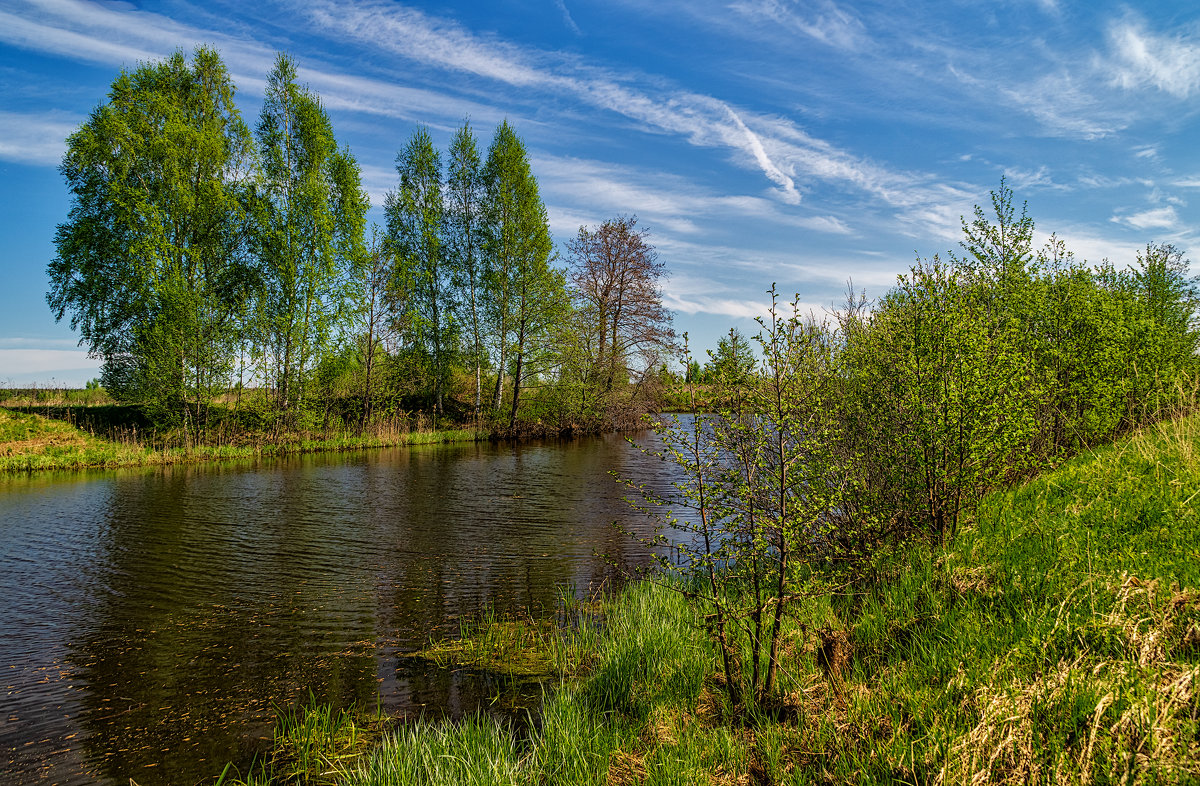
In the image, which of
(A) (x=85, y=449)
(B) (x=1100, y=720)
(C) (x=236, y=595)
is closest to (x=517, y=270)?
(A) (x=85, y=449)

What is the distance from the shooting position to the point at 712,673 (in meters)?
Answer: 5.36

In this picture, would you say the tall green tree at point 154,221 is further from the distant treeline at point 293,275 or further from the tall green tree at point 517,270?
the tall green tree at point 517,270

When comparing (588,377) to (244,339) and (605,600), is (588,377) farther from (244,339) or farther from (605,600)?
(605,600)

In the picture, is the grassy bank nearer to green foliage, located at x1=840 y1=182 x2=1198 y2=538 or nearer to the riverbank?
the riverbank

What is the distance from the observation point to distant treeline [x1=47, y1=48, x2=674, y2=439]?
2562 cm

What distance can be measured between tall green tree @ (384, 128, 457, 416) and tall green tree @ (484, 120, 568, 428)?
2829 millimetres

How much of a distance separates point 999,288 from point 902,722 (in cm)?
686

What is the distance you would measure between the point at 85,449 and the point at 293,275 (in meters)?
10.5

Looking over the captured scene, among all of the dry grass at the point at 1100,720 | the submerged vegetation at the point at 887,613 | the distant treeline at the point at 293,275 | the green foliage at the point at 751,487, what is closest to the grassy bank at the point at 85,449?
the distant treeline at the point at 293,275

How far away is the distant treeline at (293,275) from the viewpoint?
25625 millimetres

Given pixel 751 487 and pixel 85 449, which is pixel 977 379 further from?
pixel 85 449

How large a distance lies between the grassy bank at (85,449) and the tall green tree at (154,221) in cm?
167

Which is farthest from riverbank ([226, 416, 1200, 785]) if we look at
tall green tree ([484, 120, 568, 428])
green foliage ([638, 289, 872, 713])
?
tall green tree ([484, 120, 568, 428])

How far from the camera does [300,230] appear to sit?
27781 millimetres
